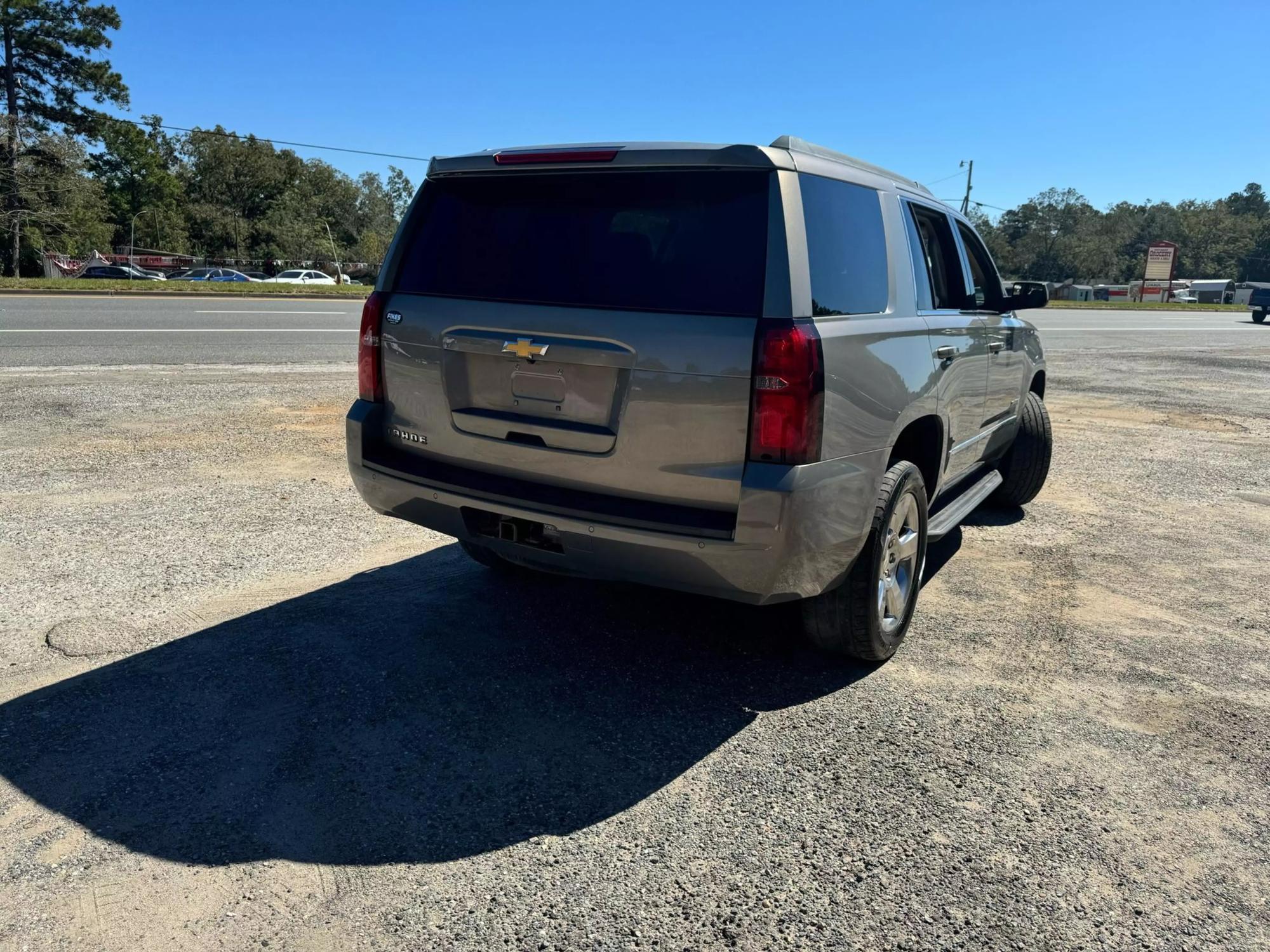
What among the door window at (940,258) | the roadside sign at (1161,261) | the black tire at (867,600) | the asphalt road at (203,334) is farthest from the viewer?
the roadside sign at (1161,261)

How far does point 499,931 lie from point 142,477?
5.20m

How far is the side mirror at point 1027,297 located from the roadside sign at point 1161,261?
85.8 m

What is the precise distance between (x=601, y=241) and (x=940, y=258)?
225 cm

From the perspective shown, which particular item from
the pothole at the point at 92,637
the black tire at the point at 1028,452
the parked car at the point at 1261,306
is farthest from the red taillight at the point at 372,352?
the parked car at the point at 1261,306

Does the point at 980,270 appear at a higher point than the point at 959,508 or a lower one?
higher

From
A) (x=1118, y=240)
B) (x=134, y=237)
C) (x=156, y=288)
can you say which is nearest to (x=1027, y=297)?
(x=156, y=288)

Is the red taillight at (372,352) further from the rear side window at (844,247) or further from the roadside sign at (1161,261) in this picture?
the roadside sign at (1161,261)

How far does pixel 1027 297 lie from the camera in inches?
213

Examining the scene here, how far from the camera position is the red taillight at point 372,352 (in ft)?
12.6

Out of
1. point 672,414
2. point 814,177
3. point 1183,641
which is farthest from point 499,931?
point 1183,641

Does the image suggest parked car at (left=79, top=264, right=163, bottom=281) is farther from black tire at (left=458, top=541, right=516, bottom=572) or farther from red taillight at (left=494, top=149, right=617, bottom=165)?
red taillight at (left=494, top=149, right=617, bottom=165)

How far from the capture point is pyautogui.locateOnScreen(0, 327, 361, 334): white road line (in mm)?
14336

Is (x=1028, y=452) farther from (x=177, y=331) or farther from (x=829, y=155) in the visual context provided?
(x=177, y=331)

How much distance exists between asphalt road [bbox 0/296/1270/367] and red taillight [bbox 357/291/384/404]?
29.7 feet
